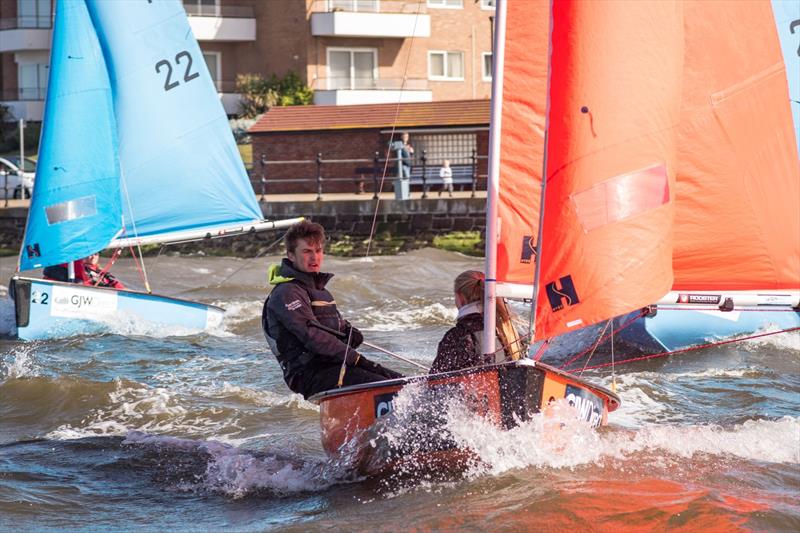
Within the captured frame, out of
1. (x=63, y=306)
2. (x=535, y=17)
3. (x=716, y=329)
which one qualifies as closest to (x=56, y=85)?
(x=63, y=306)

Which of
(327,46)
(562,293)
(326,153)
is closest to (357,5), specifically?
(327,46)

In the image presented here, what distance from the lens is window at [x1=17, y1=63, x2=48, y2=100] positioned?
3912 centimetres

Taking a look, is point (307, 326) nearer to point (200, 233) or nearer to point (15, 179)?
point (200, 233)

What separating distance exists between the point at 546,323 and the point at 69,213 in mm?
8268

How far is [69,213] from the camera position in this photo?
1265 cm

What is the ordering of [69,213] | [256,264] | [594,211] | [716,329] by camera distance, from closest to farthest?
[594,211], [716,329], [69,213], [256,264]

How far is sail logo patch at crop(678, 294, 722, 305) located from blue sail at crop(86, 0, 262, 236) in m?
8.15

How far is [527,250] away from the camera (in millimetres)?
5922

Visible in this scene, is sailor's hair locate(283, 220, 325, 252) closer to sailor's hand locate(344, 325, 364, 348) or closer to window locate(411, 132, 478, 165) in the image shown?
sailor's hand locate(344, 325, 364, 348)

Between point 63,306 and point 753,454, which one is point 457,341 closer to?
point 753,454

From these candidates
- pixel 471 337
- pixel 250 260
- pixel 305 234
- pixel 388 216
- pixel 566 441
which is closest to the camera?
pixel 471 337

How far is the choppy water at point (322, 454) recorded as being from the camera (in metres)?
5.66

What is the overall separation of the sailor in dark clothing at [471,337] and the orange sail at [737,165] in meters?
1.18

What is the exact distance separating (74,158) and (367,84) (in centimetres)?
2558
